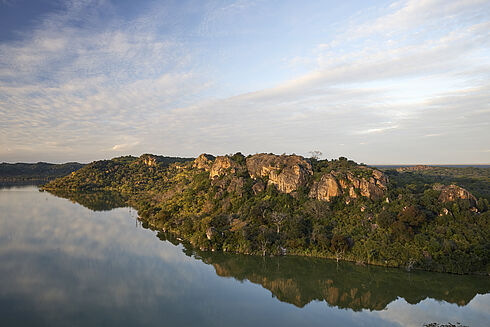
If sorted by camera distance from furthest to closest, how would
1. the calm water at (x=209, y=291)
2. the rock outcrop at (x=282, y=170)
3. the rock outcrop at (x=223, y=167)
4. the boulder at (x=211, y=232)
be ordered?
the rock outcrop at (x=223, y=167) → the rock outcrop at (x=282, y=170) → the boulder at (x=211, y=232) → the calm water at (x=209, y=291)

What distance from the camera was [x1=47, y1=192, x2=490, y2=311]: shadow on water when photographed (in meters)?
35.3

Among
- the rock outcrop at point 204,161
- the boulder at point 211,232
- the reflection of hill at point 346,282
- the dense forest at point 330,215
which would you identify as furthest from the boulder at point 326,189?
the rock outcrop at point 204,161

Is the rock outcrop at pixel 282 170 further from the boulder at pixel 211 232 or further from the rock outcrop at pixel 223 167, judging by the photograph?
the boulder at pixel 211 232

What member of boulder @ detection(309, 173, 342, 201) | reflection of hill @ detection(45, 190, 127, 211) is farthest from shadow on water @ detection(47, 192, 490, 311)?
reflection of hill @ detection(45, 190, 127, 211)

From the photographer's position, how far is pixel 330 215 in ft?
179

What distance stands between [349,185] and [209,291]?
3532 cm

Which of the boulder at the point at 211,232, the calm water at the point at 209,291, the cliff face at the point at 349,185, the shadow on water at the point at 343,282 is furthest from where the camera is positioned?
the cliff face at the point at 349,185

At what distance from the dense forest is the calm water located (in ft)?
8.36

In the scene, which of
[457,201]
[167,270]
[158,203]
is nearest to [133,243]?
[167,270]

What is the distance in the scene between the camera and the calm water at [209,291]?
30.0 m

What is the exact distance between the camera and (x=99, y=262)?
4675 centimetres

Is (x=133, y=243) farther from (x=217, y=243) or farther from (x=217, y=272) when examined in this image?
(x=217, y=272)

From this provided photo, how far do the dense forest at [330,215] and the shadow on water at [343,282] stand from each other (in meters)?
2.01

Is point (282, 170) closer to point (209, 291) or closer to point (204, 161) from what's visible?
point (209, 291)
